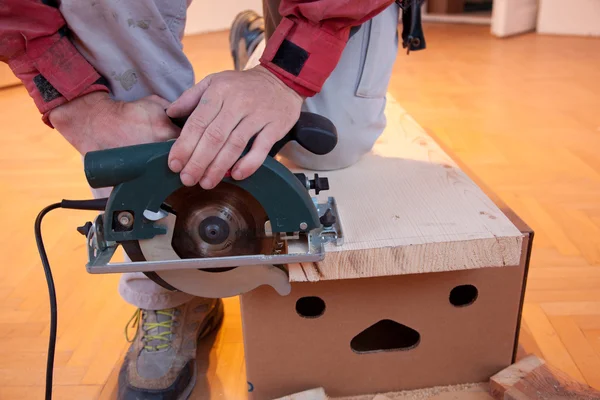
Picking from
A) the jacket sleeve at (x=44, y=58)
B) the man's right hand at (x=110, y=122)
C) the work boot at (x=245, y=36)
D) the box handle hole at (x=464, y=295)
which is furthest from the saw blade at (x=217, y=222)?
the work boot at (x=245, y=36)

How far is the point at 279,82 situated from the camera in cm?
78

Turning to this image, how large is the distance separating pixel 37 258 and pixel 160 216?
33.3 inches

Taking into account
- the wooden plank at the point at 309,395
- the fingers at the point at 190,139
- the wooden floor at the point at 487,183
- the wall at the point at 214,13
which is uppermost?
the fingers at the point at 190,139

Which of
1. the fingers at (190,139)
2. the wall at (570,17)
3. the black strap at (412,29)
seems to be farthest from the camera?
the wall at (570,17)

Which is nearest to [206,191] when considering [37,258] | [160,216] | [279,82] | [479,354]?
[160,216]

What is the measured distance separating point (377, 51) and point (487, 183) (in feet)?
2.44

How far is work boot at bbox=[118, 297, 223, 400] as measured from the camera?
3.22ft

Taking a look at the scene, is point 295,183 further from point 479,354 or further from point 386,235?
point 479,354

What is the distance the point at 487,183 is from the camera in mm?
A: 1647

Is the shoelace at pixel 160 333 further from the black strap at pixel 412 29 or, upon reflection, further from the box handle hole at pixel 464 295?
the black strap at pixel 412 29

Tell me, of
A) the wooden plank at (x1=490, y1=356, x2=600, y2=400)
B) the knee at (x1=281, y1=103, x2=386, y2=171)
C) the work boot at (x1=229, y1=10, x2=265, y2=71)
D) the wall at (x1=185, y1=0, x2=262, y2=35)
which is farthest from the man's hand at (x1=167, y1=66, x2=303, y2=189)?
the wall at (x1=185, y1=0, x2=262, y2=35)

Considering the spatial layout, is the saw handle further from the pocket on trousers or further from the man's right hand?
the pocket on trousers

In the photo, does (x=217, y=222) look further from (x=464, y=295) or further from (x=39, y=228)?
(x=464, y=295)

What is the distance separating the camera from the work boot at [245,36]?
1921 millimetres
